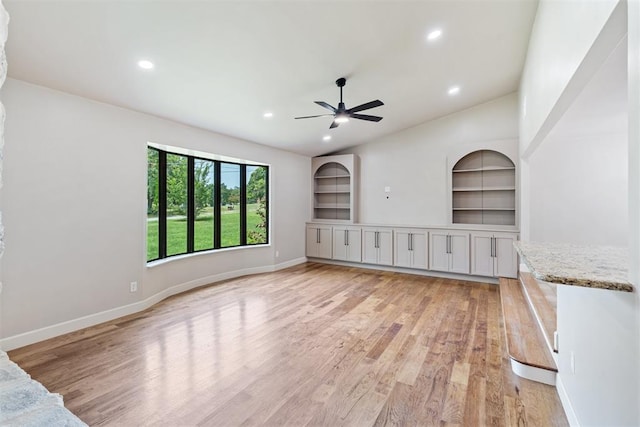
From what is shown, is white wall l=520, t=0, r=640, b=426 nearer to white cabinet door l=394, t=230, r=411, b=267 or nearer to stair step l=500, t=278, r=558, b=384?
stair step l=500, t=278, r=558, b=384

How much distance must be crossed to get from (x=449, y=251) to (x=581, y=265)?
4378 mm

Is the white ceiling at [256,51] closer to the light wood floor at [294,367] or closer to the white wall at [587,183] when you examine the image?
the white wall at [587,183]

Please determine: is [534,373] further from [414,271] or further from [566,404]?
[414,271]

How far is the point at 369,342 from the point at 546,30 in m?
3.25

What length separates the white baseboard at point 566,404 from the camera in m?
1.83

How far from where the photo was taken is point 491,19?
10.2ft

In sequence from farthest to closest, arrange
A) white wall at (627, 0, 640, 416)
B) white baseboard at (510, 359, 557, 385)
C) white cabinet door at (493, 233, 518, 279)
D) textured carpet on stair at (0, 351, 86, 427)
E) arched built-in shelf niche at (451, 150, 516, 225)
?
arched built-in shelf niche at (451, 150, 516, 225), white cabinet door at (493, 233, 518, 279), white baseboard at (510, 359, 557, 385), white wall at (627, 0, 640, 416), textured carpet on stair at (0, 351, 86, 427)

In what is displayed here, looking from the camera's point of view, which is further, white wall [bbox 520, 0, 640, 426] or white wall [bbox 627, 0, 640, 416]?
white wall [bbox 520, 0, 640, 426]

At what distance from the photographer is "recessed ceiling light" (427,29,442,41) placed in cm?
311

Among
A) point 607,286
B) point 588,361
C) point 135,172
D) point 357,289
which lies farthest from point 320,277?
point 607,286

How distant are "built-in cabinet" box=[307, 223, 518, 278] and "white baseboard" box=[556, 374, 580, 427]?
3.21m

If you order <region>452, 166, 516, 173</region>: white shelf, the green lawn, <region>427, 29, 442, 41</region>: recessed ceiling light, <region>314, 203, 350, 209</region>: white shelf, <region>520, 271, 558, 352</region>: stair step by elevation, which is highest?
<region>427, 29, 442, 41</region>: recessed ceiling light

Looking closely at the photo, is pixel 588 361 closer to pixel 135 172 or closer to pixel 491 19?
pixel 491 19

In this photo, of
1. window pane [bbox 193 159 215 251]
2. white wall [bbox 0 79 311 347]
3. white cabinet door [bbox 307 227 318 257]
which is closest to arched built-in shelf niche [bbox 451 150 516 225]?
white cabinet door [bbox 307 227 318 257]
